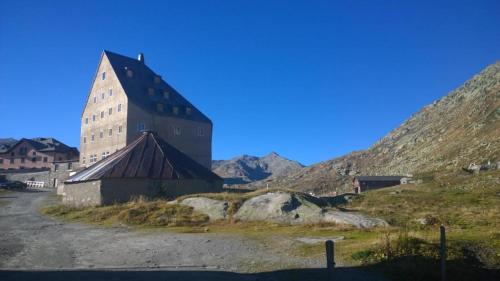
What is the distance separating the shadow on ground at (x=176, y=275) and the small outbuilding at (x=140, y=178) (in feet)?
72.2

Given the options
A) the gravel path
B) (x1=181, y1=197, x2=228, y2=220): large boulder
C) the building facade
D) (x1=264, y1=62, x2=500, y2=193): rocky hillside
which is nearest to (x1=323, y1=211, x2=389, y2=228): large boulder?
the gravel path

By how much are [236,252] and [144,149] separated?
25.6 meters

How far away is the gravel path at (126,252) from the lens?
13711mm

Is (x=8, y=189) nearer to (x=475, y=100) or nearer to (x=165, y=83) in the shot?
(x=165, y=83)

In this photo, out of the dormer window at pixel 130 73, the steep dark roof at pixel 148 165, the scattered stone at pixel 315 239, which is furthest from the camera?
the dormer window at pixel 130 73

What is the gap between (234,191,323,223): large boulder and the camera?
84.2ft

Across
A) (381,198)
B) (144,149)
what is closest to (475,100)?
(381,198)

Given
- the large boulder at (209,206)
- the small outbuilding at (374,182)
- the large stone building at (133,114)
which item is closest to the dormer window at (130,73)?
the large stone building at (133,114)

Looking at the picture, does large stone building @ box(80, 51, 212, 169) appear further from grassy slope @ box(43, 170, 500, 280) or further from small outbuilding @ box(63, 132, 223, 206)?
grassy slope @ box(43, 170, 500, 280)

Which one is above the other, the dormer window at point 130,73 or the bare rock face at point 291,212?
the dormer window at point 130,73

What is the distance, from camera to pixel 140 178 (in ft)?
116

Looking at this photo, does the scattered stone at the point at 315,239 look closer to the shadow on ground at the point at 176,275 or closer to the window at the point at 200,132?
the shadow on ground at the point at 176,275

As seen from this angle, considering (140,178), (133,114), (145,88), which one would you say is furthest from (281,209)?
(145,88)

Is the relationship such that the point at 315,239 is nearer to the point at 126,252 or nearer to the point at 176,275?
the point at 126,252
